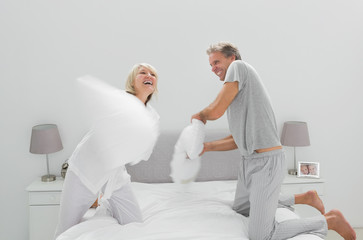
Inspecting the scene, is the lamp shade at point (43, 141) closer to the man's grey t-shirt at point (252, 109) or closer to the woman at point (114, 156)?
the woman at point (114, 156)

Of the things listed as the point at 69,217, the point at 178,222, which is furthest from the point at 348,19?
the point at 69,217

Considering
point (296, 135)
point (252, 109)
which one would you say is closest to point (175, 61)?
point (296, 135)

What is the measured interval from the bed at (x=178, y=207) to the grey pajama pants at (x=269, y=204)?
0.07m

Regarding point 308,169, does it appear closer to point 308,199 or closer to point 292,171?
point 292,171

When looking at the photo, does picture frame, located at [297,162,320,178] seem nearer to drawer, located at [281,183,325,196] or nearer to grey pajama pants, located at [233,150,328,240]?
drawer, located at [281,183,325,196]

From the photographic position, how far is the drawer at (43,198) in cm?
291

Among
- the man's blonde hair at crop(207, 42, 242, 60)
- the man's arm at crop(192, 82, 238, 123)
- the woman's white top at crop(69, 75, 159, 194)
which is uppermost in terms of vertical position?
the man's blonde hair at crop(207, 42, 242, 60)

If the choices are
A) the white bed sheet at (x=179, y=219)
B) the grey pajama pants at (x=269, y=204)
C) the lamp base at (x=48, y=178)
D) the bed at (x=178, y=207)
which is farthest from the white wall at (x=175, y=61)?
the grey pajama pants at (x=269, y=204)

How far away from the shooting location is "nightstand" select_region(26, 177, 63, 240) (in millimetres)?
2910

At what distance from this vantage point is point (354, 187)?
359cm

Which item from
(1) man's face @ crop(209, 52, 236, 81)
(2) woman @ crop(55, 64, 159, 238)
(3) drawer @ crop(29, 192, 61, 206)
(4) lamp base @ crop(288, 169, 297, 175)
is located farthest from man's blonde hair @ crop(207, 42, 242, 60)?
(3) drawer @ crop(29, 192, 61, 206)

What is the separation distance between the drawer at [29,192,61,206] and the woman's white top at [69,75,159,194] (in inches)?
37.4

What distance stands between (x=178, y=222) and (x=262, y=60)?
180 centimetres

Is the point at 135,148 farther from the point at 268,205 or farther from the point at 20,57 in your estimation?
the point at 20,57
